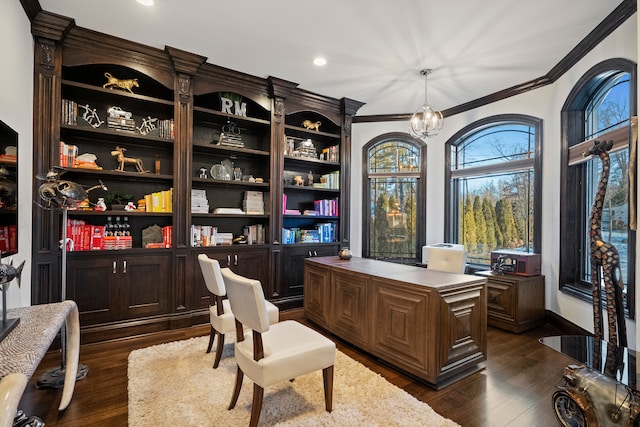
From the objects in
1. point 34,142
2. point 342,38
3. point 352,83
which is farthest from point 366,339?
point 34,142

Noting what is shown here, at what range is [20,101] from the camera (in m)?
2.48

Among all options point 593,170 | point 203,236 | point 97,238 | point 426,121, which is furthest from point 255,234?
point 593,170

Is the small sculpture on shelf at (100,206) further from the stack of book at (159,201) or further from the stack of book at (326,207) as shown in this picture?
the stack of book at (326,207)

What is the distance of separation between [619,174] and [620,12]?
1.42m

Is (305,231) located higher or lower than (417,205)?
lower

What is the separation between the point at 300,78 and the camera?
3.98 meters

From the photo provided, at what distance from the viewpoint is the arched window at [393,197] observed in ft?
17.3

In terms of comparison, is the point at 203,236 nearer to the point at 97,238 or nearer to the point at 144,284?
the point at 144,284

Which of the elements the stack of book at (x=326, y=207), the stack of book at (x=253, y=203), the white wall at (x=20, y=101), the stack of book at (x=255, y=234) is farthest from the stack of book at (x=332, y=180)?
the white wall at (x=20, y=101)

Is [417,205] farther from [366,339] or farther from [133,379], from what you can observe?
[133,379]

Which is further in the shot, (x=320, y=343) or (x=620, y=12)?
(x=620, y=12)

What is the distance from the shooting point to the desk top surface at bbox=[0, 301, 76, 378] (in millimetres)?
1186

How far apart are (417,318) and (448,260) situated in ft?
3.94

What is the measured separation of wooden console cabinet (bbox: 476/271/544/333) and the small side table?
401 cm
